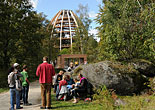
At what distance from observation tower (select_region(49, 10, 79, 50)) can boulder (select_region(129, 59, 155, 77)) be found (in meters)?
70.0

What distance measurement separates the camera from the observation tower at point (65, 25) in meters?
82.6

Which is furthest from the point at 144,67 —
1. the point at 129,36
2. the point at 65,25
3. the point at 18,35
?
the point at 65,25

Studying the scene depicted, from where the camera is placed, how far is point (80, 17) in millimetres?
35031

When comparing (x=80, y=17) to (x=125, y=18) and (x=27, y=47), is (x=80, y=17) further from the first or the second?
(x=125, y=18)

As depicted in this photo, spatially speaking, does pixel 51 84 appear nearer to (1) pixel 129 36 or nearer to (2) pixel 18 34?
(1) pixel 129 36

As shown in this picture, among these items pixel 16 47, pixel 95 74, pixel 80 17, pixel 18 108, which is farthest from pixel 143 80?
pixel 80 17

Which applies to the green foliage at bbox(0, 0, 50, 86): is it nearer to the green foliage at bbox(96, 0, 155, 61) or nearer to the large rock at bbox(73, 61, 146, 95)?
the green foliage at bbox(96, 0, 155, 61)

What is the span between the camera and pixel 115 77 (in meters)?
8.70

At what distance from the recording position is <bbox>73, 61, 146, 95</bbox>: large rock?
28.4ft

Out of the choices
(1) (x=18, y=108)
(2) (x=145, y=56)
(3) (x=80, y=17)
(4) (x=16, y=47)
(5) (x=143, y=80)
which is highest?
(3) (x=80, y=17)

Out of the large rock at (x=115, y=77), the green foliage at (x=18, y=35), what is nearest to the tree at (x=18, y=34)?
the green foliage at (x=18, y=35)

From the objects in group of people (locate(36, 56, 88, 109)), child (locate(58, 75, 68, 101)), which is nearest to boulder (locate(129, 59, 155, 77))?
group of people (locate(36, 56, 88, 109))

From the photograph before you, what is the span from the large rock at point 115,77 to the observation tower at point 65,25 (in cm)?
7100

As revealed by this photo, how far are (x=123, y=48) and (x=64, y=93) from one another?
16.3 ft
